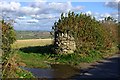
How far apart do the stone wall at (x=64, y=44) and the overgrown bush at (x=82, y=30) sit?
386 mm

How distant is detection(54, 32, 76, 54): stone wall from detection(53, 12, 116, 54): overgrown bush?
39 cm

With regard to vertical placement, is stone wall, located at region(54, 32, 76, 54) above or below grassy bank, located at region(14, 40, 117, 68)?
above

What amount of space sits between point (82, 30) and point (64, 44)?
8.31ft

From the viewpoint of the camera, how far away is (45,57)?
2683cm

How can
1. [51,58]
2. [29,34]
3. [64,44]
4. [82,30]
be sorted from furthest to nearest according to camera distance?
[29,34] < [82,30] < [64,44] < [51,58]

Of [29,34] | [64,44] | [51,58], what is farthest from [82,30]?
[29,34]

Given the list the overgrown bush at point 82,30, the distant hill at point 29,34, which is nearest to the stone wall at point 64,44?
the overgrown bush at point 82,30

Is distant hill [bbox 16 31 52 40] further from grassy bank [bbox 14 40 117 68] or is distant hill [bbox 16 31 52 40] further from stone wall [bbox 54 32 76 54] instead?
stone wall [bbox 54 32 76 54]

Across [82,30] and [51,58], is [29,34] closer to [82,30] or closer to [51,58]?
[82,30]


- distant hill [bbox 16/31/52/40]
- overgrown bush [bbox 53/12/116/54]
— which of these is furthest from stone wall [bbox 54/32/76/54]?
distant hill [bbox 16/31/52/40]

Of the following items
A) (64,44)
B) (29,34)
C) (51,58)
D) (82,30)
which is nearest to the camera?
(51,58)

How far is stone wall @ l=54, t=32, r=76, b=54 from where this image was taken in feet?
89.5

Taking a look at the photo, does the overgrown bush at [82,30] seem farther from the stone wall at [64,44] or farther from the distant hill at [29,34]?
the distant hill at [29,34]

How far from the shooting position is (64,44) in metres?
27.5
